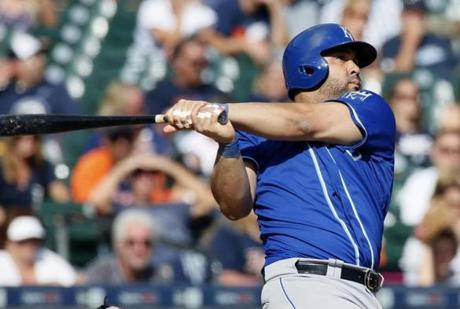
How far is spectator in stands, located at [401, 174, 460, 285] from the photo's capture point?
25.4 ft

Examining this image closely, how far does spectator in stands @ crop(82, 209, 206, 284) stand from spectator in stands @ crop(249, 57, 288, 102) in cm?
198

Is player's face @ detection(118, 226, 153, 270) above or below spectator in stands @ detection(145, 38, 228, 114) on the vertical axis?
below

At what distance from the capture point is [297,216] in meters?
3.98

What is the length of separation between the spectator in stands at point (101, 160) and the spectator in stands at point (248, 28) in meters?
1.97

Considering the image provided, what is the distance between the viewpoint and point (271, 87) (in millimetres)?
9203

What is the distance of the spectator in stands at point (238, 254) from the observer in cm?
750

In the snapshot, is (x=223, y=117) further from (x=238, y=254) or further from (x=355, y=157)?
(x=238, y=254)

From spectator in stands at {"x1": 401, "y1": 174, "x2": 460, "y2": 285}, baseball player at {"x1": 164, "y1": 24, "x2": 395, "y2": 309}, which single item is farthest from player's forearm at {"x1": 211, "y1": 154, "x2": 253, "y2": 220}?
spectator in stands at {"x1": 401, "y1": 174, "x2": 460, "y2": 285}

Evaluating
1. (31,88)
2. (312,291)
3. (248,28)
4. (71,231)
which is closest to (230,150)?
(312,291)

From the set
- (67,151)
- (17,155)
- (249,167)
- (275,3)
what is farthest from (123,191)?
(249,167)

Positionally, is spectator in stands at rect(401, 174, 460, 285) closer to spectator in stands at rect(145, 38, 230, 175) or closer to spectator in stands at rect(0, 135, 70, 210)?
spectator in stands at rect(145, 38, 230, 175)

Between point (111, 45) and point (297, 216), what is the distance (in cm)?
735

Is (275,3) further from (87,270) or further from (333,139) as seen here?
(333,139)

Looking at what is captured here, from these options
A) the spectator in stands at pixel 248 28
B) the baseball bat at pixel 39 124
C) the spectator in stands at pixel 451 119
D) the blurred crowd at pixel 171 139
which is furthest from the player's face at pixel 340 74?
the spectator in stands at pixel 248 28
